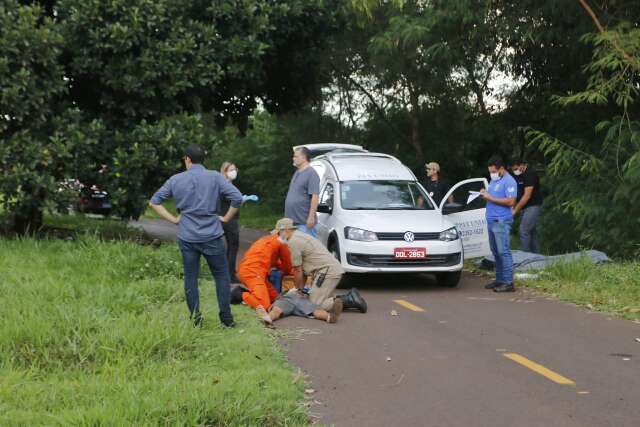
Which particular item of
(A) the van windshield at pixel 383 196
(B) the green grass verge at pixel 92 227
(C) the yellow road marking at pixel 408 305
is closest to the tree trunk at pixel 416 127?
(B) the green grass verge at pixel 92 227

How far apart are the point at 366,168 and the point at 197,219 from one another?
6193mm

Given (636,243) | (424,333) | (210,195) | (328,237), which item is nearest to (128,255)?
(328,237)

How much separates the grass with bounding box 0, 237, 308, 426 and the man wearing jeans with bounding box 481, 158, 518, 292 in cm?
413

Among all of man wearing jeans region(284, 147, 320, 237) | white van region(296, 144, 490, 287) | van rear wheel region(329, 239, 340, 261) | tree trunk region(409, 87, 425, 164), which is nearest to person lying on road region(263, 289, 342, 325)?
man wearing jeans region(284, 147, 320, 237)

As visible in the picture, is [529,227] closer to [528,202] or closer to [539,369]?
[528,202]

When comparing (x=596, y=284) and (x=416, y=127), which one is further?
(x=416, y=127)

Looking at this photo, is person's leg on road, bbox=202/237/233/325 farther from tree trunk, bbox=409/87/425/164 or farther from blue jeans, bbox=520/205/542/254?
tree trunk, bbox=409/87/425/164

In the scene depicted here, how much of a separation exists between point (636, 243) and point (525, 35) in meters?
4.87

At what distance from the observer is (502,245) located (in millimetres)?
12352

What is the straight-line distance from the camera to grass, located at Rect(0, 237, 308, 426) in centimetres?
571

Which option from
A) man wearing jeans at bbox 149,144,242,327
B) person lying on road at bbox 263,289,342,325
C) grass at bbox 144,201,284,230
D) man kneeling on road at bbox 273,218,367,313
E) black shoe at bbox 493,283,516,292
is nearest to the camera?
man wearing jeans at bbox 149,144,242,327

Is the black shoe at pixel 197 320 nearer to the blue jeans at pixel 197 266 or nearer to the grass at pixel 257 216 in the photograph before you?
the blue jeans at pixel 197 266

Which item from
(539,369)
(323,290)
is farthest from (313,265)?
(539,369)

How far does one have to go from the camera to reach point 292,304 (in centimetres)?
1011
